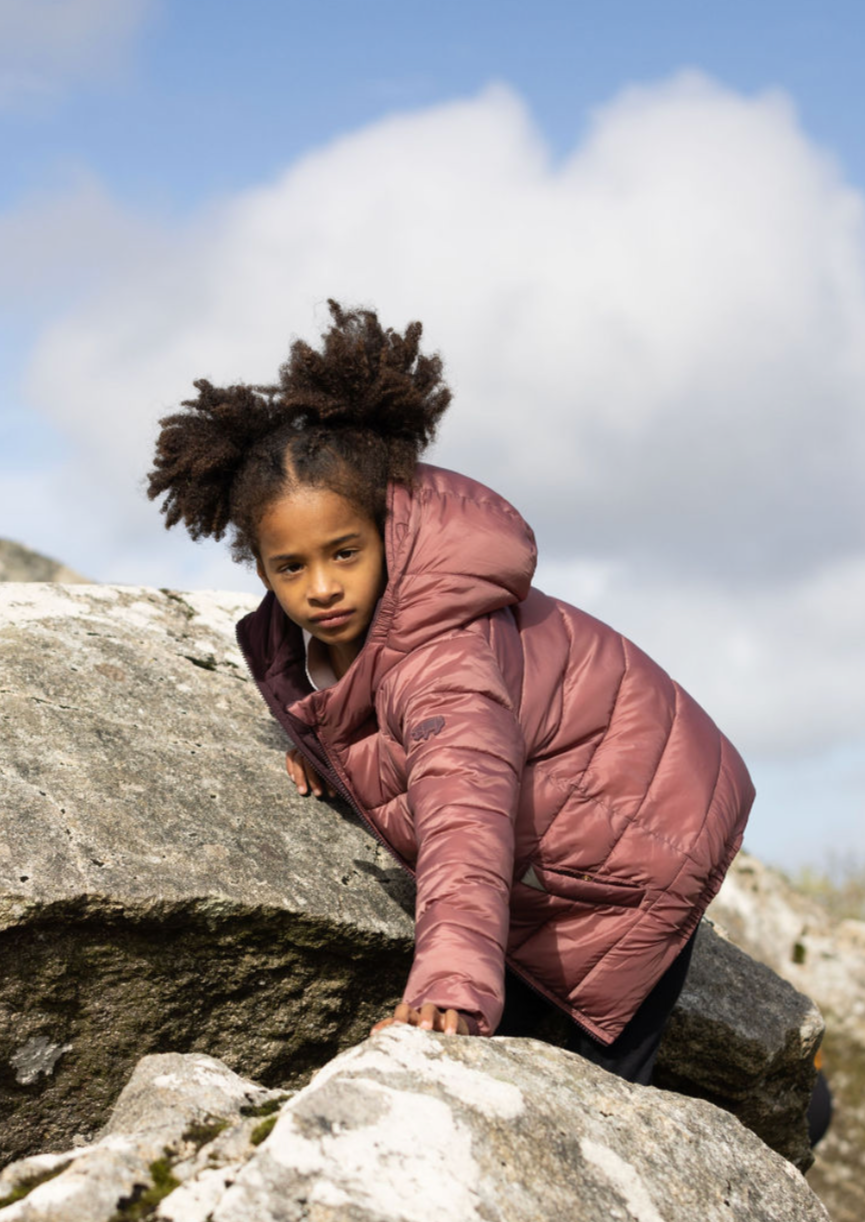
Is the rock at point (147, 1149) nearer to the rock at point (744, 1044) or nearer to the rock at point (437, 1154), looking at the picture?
the rock at point (437, 1154)

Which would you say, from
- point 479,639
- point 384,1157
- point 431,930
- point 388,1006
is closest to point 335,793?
point 388,1006

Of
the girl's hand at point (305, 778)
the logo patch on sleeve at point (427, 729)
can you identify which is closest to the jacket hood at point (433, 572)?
the logo patch on sleeve at point (427, 729)

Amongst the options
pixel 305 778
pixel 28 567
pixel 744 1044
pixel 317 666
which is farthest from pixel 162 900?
pixel 28 567

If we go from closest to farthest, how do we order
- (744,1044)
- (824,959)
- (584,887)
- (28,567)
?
(584,887), (744,1044), (824,959), (28,567)

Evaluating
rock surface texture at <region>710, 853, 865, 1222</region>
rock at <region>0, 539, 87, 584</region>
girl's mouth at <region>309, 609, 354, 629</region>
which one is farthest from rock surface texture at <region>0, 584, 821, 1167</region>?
rock at <region>0, 539, 87, 584</region>

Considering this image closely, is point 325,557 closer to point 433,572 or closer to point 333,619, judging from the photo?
point 333,619

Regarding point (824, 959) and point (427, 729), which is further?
point (824, 959)

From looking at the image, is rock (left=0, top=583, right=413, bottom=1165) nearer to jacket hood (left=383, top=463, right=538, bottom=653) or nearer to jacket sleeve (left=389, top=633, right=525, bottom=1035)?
jacket sleeve (left=389, top=633, right=525, bottom=1035)

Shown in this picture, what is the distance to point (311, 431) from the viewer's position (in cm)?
330

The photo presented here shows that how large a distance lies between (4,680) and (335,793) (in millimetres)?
1036

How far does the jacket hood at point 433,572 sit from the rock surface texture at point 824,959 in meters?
4.98

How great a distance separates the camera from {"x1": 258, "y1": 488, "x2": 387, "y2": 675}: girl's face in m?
3.13

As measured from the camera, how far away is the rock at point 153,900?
2994mm

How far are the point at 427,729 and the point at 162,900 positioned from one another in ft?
2.67
